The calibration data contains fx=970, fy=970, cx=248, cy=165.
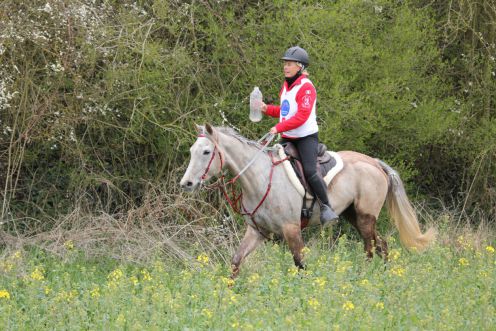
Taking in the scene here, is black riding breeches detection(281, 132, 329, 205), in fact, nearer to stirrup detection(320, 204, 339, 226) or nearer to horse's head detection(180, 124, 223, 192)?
stirrup detection(320, 204, 339, 226)

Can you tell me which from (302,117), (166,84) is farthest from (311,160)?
(166,84)

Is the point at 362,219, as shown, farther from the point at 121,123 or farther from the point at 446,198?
the point at 446,198

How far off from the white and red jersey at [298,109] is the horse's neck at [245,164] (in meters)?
0.38

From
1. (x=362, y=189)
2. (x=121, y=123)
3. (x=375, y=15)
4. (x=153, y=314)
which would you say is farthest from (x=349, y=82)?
(x=153, y=314)

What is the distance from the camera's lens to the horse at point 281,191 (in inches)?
347

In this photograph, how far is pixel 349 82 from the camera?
11.8m

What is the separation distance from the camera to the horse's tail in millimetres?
10383

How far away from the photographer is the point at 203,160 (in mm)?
8680

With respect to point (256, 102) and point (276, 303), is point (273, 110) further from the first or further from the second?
point (276, 303)

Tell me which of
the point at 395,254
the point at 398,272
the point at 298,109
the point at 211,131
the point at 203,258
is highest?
the point at 298,109

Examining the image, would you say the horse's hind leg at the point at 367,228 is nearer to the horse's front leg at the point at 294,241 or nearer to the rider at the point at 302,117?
the rider at the point at 302,117

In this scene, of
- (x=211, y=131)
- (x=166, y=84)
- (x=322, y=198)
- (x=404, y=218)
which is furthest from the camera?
(x=166, y=84)

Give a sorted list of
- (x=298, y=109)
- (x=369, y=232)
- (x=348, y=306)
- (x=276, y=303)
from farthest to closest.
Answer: (x=369, y=232) → (x=298, y=109) → (x=276, y=303) → (x=348, y=306)

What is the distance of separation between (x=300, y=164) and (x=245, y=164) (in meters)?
0.62
